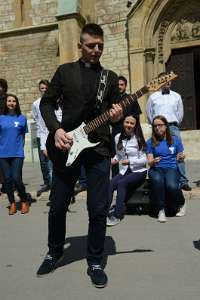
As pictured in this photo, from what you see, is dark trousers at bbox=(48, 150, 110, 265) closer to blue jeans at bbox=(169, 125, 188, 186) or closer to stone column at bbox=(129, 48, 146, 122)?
blue jeans at bbox=(169, 125, 188, 186)

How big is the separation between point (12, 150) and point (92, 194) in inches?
127

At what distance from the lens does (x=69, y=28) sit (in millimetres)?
14953

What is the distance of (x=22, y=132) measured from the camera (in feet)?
23.2

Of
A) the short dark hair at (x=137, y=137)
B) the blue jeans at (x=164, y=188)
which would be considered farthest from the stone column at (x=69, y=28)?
the blue jeans at (x=164, y=188)

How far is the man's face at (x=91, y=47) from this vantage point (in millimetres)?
3773

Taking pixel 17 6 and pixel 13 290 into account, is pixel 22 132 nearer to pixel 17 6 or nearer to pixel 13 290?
pixel 13 290

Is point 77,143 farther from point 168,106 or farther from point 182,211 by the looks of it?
point 168,106

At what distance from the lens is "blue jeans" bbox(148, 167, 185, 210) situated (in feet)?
19.7

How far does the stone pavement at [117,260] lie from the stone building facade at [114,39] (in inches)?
375

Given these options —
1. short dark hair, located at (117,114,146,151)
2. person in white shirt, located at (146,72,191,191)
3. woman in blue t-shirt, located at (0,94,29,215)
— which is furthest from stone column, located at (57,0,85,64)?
short dark hair, located at (117,114,146,151)

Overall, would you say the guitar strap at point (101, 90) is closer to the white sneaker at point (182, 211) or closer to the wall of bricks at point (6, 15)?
the white sneaker at point (182, 211)

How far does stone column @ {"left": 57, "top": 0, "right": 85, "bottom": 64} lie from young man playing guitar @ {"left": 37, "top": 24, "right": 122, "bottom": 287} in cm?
1136

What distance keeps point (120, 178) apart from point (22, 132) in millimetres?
1816

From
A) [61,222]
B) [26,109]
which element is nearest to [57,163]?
[61,222]
